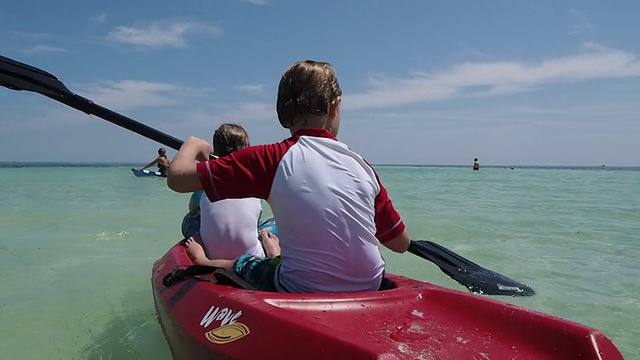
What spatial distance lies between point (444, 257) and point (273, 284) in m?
2.28

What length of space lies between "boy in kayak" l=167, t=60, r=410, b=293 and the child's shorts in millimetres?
147

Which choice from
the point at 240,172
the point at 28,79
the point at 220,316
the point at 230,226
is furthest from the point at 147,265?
the point at 240,172

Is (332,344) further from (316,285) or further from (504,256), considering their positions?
(504,256)

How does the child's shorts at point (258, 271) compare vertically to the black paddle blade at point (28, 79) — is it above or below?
below

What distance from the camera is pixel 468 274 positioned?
393 cm

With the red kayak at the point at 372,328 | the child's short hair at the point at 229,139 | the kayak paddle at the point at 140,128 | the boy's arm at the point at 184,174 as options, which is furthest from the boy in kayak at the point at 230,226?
the boy's arm at the point at 184,174

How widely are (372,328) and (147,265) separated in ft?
13.7

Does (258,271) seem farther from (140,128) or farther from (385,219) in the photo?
(140,128)

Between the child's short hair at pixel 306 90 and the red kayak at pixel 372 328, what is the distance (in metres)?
0.66

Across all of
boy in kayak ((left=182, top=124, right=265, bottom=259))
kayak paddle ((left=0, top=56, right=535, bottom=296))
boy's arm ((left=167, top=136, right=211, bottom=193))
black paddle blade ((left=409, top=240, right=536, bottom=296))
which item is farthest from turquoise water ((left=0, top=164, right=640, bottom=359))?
boy's arm ((left=167, top=136, right=211, bottom=193))

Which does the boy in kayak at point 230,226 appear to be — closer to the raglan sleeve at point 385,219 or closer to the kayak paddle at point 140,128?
the kayak paddle at point 140,128

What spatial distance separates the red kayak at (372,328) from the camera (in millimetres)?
1478

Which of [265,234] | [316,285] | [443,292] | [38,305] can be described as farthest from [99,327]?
[443,292]

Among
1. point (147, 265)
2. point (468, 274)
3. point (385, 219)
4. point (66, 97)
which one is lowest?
point (147, 265)
